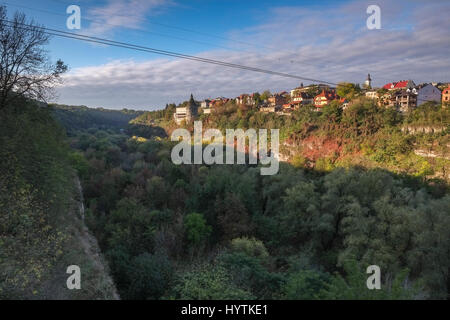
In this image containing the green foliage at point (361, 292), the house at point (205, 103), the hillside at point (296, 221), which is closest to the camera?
the green foliage at point (361, 292)

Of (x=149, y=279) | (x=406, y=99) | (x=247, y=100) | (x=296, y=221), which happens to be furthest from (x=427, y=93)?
(x=149, y=279)

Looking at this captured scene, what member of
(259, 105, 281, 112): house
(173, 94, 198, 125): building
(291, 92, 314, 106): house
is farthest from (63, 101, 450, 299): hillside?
(173, 94, 198, 125): building

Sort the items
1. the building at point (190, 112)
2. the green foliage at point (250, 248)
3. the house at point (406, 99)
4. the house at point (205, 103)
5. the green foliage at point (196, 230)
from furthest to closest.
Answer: the house at point (205, 103)
the building at point (190, 112)
the house at point (406, 99)
the green foliage at point (196, 230)
the green foliage at point (250, 248)

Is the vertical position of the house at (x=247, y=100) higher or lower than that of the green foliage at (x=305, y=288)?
higher

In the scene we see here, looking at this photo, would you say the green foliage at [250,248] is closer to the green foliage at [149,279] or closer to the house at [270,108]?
the green foliage at [149,279]

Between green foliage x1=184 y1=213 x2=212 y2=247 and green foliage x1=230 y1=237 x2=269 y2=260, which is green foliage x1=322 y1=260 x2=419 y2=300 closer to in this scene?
green foliage x1=230 y1=237 x2=269 y2=260

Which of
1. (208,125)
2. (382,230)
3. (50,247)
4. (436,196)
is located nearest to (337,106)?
(436,196)

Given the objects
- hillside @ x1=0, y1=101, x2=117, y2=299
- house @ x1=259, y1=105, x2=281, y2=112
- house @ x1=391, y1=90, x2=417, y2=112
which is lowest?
hillside @ x1=0, y1=101, x2=117, y2=299

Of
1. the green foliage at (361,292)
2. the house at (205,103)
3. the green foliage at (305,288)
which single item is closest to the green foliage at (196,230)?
the green foliage at (305,288)

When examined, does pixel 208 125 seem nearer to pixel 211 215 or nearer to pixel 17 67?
pixel 211 215

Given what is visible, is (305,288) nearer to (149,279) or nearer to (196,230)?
(149,279)

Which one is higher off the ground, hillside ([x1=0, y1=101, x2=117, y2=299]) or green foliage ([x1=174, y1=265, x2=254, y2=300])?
hillside ([x1=0, y1=101, x2=117, y2=299])

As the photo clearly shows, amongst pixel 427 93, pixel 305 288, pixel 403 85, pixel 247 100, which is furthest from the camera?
pixel 247 100
